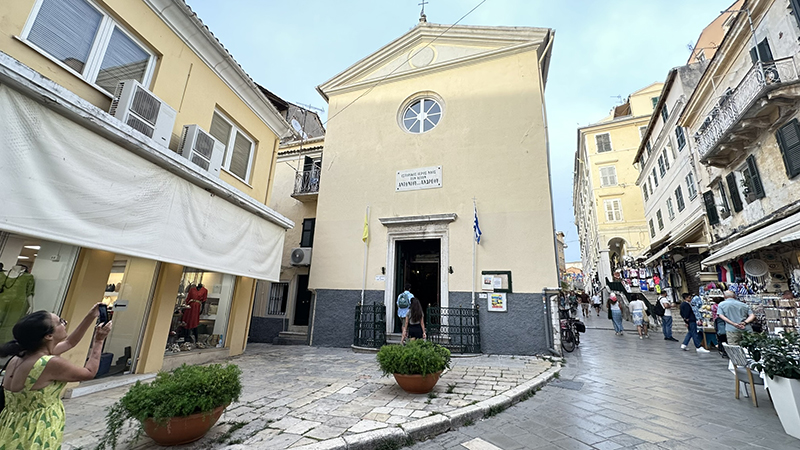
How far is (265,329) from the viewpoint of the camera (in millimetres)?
12062

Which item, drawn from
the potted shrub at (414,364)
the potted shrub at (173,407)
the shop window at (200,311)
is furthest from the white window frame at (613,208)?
the potted shrub at (173,407)

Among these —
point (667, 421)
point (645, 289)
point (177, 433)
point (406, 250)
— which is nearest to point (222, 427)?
point (177, 433)

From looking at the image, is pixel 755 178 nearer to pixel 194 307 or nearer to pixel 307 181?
pixel 307 181

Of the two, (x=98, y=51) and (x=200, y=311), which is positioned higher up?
(x=98, y=51)

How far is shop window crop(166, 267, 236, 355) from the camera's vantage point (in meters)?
7.14

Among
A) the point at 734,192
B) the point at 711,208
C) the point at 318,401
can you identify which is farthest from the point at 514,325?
the point at 711,208

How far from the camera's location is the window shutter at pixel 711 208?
12.5 metres

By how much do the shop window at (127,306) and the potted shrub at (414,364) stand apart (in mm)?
4730

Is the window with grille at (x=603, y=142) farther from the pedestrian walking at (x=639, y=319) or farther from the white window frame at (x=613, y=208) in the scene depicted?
the pedestrian walking at (x=639, y=319)

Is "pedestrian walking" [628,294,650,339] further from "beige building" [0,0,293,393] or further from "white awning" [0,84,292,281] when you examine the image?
"white awning" [0,84,292,281]

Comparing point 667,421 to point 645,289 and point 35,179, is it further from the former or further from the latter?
point 645,289

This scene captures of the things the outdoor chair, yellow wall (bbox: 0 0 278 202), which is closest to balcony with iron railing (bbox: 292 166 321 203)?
yellow wall (bbox: 0 0 278 202)

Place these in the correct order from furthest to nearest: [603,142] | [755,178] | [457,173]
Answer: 1. [603,142]
2. [457,173]
3. [755,178]

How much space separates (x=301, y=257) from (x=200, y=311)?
4.56 meters
